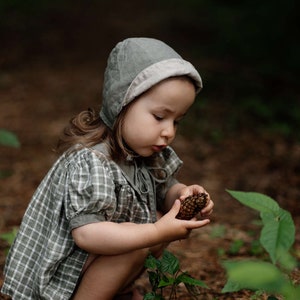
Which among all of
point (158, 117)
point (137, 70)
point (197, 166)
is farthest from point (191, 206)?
point (197, 166)

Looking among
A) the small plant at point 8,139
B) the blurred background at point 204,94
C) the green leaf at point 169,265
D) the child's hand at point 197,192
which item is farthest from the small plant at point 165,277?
the small plant at point 8,139

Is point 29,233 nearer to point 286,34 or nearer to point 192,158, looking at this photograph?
point 192,158

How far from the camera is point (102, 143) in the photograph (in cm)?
257

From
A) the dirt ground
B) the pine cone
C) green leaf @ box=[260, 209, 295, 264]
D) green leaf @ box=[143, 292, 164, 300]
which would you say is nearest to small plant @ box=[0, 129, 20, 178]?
the dirt ground

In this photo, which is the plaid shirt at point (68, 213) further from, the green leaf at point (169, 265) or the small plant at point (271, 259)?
the small plant at point (271, 259)

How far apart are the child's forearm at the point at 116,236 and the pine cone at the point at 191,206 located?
0.53 ft

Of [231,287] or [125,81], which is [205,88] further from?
[231,287]

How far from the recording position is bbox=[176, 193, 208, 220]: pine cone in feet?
8.01

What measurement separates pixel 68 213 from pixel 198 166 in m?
3.18

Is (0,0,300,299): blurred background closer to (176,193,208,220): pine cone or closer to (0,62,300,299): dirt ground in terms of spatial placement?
(0,62,300,299): dirt ground

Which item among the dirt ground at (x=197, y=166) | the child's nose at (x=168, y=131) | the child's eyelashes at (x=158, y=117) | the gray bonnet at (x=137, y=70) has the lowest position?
the dirt ground at (x=197, y=166)

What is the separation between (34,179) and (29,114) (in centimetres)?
183

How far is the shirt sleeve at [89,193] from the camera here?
7.70ft

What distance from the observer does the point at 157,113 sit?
95.6 inches
